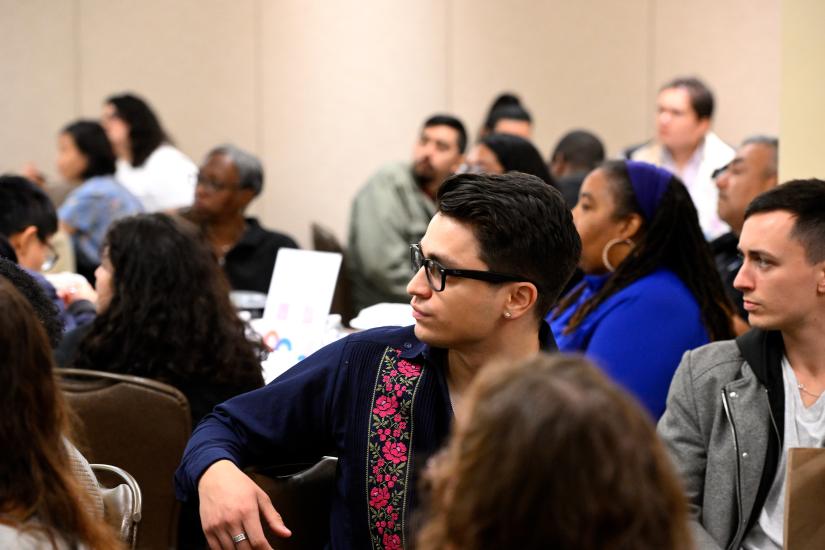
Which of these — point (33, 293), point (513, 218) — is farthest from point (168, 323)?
point (513, 218)

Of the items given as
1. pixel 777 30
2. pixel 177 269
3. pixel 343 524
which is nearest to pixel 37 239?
pixel 177 269

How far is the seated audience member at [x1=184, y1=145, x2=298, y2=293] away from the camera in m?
5.12

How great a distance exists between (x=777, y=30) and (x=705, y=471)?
18.1ft

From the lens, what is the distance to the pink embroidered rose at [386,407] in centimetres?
207

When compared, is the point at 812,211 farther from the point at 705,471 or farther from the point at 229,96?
the point at 229,96

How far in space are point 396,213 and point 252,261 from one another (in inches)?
35.9

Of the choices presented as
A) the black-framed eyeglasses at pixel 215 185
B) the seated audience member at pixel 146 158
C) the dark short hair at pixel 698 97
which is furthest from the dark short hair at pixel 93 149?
the dark short hair at pixel 698 97

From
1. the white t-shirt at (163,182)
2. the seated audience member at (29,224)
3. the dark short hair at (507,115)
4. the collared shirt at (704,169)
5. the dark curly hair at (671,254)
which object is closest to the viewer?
the dark curly hair at (671,254)

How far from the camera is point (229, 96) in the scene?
7.96 m

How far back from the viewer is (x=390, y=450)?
205 cm

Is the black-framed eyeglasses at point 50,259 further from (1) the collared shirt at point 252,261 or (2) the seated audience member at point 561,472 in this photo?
(2) the seated audience member at point 561,472

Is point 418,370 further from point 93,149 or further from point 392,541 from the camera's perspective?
point 93,149

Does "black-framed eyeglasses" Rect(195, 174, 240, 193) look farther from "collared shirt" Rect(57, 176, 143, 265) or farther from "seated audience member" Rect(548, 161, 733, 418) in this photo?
"seated audience member" Rect(548, 161, 733, 418)

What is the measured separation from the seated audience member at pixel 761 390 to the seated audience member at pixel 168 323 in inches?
46.5
